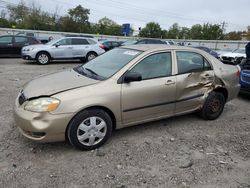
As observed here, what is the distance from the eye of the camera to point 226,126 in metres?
4.00

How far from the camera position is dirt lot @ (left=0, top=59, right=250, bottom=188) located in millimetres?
2436

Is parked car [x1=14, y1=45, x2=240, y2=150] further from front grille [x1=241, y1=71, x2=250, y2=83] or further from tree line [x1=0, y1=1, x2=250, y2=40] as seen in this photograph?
tree line [x1=0, y1=1, x2=250, y2=40]

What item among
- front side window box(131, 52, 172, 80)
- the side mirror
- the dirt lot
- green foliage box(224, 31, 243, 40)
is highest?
green foliage box(224, 31, 243, 40)

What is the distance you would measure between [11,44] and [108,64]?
35.5 feet

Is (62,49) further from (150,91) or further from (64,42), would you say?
(150,91)

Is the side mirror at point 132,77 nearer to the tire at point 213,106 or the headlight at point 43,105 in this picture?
the headlight at point 43,105

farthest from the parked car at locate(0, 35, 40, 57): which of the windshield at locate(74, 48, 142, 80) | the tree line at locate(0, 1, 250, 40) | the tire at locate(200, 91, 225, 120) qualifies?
the tree line at locate(0, 1, 250, 40)

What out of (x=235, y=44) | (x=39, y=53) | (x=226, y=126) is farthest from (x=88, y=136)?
(x=235, y=44)

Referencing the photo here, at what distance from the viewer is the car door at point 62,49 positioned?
10.8m

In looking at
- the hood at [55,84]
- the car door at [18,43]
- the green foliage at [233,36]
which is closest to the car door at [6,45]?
the car door at [18,43]

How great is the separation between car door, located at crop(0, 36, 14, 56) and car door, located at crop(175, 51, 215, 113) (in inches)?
451

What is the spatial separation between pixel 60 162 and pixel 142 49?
218 centimetres

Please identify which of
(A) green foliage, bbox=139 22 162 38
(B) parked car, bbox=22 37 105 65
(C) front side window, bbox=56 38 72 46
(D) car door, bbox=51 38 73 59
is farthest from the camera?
(A) green foliage, bbox=139 22 162 38

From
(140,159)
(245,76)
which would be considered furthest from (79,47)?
(140,159)
